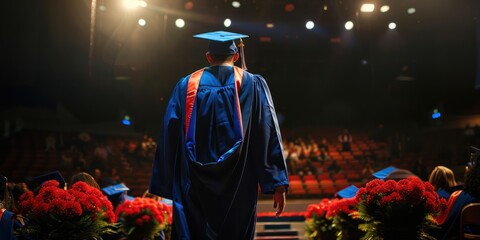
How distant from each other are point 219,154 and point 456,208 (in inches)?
91.7

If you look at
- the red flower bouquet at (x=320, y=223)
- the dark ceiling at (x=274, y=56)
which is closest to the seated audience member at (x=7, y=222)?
the red flower bouquet at (x=320, y=223)

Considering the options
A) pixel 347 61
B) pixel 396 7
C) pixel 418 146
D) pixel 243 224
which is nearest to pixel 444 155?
pixel 418 146

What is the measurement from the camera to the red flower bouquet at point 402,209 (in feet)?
10.5

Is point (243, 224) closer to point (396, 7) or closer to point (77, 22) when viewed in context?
point (77, 22)

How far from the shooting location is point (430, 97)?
1691 centimetres

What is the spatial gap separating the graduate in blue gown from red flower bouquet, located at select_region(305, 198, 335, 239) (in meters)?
2.95

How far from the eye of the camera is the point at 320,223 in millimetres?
5359

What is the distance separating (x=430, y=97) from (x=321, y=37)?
4.58 metres

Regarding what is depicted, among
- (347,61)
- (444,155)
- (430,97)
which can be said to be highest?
(347,61)

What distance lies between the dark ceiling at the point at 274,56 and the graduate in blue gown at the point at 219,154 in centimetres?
677

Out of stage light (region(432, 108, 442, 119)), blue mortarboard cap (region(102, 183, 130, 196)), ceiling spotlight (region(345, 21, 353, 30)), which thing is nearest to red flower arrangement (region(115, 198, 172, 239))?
blue mortarboard cap (region(102, 183, 130, 196))

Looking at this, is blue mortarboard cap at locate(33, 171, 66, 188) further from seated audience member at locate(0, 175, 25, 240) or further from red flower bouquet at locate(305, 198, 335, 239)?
red flower bouquet at locate(305, 198, 335, 239)

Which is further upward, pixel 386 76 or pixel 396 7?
pixel 396 7

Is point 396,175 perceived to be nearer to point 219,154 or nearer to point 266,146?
point 266,146
